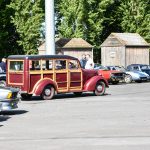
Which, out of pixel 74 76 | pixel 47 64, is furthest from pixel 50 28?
pixel 47 64

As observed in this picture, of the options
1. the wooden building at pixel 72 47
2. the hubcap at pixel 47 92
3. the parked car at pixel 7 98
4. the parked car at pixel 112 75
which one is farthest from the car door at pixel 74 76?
the wooden building at pixel 72 47

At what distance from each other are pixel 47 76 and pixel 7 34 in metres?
40.9

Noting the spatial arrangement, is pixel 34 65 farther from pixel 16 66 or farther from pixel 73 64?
pixel 73 64

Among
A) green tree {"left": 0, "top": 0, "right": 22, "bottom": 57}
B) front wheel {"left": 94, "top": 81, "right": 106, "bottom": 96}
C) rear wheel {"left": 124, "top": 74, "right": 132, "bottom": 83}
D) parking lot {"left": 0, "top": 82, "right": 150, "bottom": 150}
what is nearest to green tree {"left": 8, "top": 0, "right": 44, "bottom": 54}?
green tree {"left": 0, "top": 0, "right": 22, "bottom": 57}

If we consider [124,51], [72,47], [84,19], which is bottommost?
[124,51]

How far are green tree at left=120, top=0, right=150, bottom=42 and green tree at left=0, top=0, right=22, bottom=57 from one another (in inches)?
550

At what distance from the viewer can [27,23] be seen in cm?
6312

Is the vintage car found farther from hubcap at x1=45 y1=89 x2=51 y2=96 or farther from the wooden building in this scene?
the wooden building

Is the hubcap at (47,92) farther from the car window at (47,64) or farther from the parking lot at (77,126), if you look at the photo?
the parking lot at (77,126)

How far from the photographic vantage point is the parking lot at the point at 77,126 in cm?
1098

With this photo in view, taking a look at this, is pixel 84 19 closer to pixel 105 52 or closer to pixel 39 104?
pixel 105 52

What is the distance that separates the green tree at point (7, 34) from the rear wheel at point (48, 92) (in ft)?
130

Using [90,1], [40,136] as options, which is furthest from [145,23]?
[40,136]

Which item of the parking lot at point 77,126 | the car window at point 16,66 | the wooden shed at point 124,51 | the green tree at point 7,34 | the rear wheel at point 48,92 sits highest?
the green tree at point 7,34
